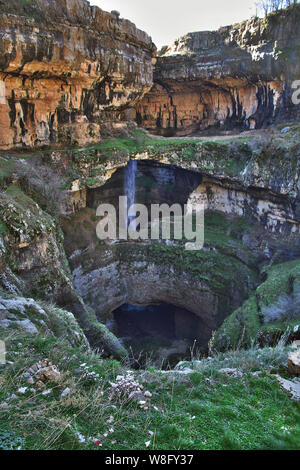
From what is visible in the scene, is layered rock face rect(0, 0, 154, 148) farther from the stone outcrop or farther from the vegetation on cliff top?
the stone outcrop

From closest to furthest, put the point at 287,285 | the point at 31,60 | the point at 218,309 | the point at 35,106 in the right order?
the point at 287,285 < the point at 31,60 < the point at 35,106 < the point at 218,309

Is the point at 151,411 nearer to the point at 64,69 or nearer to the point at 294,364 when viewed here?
the point at 294,364

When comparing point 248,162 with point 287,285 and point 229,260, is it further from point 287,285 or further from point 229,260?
point 287,285

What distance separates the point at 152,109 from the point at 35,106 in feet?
31.1

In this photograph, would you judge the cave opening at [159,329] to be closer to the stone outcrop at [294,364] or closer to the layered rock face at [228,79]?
the stone outcrop at [294,364]

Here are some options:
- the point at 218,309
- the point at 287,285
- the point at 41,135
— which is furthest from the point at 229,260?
the point at 41,135

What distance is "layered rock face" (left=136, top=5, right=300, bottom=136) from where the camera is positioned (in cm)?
1462

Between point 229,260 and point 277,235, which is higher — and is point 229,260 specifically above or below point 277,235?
below

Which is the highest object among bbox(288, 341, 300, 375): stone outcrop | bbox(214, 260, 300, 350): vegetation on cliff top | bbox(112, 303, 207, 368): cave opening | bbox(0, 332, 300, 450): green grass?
bbox(0, 332, 300, 450): green grass

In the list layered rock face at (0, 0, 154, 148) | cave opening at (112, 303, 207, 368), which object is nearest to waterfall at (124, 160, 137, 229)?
layered rock face at (0, 0, 154, 148)

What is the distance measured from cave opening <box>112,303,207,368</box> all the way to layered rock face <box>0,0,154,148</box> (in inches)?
384

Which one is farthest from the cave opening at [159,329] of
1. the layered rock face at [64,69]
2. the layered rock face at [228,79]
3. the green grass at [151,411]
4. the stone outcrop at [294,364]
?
the layered rock face at [228,79]

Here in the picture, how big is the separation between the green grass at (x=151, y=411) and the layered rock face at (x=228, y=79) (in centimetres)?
1542

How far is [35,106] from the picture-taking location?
12.6m
